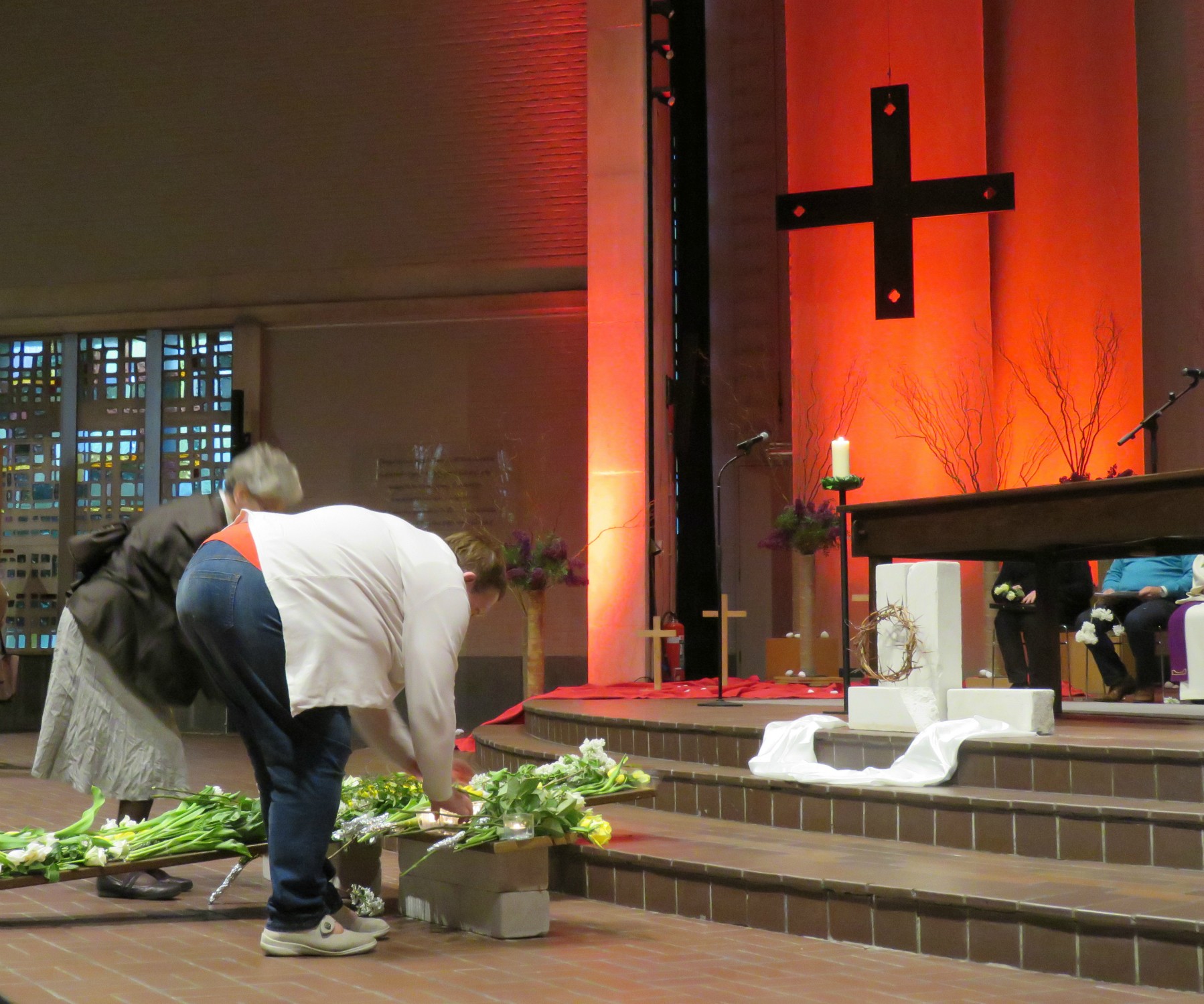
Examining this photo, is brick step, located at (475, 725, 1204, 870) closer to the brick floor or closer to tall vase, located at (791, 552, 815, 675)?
the brick floor

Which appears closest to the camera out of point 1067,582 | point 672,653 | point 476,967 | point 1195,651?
point 476,967

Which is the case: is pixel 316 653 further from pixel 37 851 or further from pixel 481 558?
pixel 37 851

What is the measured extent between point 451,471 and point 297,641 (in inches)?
329

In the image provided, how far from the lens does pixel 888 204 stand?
10.5m

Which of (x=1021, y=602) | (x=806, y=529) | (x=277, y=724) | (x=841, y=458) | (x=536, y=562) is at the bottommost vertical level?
(x=277, y=724)

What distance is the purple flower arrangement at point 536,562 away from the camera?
9.61m

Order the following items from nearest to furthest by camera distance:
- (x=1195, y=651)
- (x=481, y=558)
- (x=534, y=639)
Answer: (x=481, y=558)
(x=1195, y=651)
(x=534, y=639)

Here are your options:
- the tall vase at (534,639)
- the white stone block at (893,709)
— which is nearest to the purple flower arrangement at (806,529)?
the tall vase at (534,639)

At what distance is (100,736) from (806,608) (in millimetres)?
6616

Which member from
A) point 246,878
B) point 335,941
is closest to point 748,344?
point 246,878

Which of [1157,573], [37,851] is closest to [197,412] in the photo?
[1157,573]

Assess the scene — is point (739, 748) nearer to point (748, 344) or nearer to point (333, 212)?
point (333, 212)

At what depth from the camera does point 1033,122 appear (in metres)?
11.5

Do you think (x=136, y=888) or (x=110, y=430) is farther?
(x=110, y=430)
